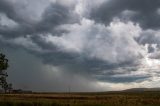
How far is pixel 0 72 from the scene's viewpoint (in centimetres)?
13062

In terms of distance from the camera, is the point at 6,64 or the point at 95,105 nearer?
the point at 95,105

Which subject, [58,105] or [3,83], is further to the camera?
[3,83]

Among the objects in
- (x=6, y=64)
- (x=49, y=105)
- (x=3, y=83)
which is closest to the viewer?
(x=49, y=105)

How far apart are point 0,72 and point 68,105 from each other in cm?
8003

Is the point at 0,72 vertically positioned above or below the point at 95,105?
above

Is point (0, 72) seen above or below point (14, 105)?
above

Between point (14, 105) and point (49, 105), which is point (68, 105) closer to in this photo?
point (49, 105)

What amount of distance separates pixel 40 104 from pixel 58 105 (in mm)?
3244

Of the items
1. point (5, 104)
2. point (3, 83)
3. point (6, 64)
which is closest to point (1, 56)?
point (6, 64)

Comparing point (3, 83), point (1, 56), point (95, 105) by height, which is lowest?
point (95, 105)

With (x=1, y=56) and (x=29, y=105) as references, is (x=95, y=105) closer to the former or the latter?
(x=29, y=105)

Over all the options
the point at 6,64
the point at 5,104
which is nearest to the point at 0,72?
the point at 6,64

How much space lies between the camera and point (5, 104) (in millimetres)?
55344

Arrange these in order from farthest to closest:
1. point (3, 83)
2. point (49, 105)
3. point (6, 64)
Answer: point (3, 83)
point (6, 64)
point (49, 105)
